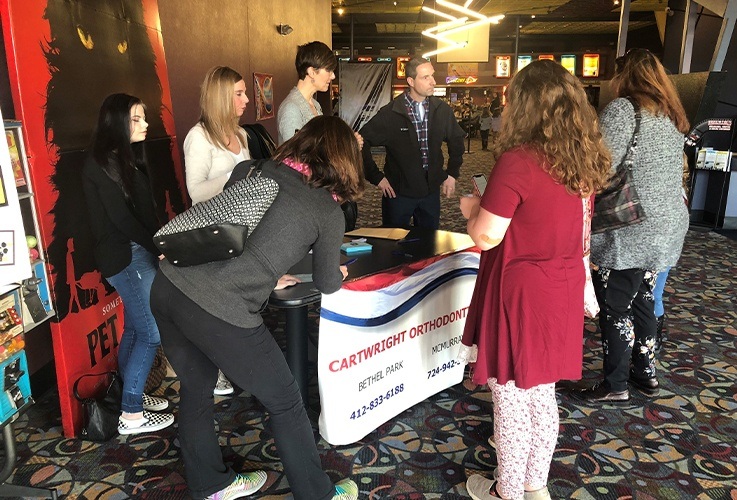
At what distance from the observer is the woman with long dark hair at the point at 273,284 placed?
154 centimetres

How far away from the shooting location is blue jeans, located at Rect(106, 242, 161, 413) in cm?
235

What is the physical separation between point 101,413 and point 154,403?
313 mm

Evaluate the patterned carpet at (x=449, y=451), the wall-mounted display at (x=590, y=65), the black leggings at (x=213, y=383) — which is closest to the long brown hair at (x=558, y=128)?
the black leggings at (x=213, y=383)

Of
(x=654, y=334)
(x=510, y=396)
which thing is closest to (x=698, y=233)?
(x=654, y=334)

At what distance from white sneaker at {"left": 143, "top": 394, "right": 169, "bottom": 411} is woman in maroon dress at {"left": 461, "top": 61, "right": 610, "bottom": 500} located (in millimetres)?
1517

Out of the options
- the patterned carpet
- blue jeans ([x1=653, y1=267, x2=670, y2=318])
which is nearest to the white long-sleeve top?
the patterned carpet

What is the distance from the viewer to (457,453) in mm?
2291

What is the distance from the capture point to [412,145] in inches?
142

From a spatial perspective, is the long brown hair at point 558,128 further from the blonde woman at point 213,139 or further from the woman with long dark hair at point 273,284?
the blonde woman at point 213,139

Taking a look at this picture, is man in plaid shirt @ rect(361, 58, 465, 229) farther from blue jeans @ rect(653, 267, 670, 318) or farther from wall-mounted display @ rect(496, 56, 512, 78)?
wall-mounted display @ rect(496, 56, 512, 78)

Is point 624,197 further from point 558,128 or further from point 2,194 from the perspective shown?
point 2,194

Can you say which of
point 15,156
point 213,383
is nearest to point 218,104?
point 15,156

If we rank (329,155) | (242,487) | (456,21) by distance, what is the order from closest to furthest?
(329,155)
(242,487)
(456,21)

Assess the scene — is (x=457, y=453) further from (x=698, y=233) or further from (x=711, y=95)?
(x=698, y=233)
